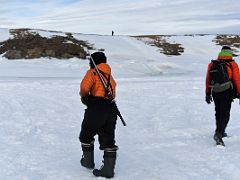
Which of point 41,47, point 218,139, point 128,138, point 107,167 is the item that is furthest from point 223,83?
point 41,47

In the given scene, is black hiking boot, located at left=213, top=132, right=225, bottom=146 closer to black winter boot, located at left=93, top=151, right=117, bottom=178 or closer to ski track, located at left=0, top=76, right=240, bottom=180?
ski track, located at left=0, top=76, right=240, bottom=180

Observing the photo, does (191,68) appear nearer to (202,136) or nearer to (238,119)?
(238,119)

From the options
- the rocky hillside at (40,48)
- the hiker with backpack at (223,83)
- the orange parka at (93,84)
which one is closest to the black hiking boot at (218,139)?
the hiker with backpack at (223,83)

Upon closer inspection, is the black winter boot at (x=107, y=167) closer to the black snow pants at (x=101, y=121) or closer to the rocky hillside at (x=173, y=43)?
the black snow pants at (x=101, y=121)

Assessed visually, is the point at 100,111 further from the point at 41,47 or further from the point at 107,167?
the point at 41,47

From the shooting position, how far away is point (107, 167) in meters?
6.26

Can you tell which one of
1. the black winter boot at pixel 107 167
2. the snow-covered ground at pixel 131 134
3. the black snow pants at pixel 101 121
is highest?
the black snow pants at pixel 101 121

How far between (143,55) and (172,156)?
27.1 m

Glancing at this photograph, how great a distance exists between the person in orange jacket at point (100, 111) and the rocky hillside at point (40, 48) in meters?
21.4

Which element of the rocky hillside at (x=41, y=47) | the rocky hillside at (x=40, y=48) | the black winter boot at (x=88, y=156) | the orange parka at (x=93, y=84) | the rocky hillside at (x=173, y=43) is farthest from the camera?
the rocky hillside at (x=173, y=43)

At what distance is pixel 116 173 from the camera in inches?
258

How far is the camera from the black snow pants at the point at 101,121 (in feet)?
20.4

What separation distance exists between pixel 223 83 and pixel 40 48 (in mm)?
22226

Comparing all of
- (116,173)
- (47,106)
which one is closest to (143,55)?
(47,106)
